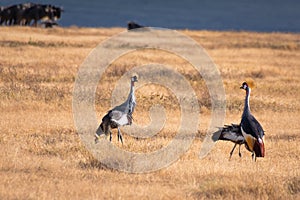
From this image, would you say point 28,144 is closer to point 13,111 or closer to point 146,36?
point 13,111

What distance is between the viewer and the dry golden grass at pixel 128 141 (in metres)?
9.77

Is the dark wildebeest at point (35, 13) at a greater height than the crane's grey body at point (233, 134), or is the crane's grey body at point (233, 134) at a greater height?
the dark wildebeest at point (35, 13)

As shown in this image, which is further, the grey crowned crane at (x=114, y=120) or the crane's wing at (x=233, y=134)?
the grey crowned crane at (x=114, y=120)

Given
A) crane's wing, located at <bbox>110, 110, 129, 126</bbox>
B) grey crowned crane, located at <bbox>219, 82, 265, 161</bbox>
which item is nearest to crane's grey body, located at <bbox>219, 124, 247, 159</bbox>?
grey crowned crane, located at <bbox>219, 82, 265, 161</bbox>

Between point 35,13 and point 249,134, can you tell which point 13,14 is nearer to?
point 35,13

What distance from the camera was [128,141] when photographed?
13.6 meters

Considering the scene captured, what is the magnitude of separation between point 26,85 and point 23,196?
12.1 metres

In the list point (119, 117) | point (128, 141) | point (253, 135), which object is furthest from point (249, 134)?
point (128, 141)

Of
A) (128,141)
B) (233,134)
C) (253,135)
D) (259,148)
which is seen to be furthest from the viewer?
(128,141)

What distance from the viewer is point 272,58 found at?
1435 inches

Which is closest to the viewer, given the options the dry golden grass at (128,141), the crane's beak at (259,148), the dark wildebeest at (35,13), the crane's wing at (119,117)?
the dry golden grass at (128,141)

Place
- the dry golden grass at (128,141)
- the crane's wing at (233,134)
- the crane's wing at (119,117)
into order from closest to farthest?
the dry golden grass at (128,141), the crane's wing at (233,134), the crane's wing at (119,117)

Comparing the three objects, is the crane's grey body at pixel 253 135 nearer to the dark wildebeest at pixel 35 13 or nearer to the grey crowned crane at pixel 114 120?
the grey crowned crane at pixel 114 120

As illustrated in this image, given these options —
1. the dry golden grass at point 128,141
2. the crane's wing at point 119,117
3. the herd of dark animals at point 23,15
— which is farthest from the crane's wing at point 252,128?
the herd of dark animals at point 23,15
